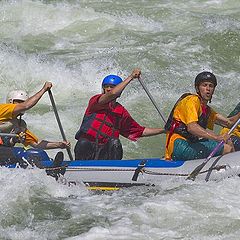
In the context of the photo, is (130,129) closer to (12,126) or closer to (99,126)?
(99,126)

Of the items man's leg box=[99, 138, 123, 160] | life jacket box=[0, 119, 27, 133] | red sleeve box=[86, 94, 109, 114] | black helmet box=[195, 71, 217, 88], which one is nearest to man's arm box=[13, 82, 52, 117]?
life jacket box=[0, 119, 27, 133]

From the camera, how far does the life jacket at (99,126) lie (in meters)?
7.84

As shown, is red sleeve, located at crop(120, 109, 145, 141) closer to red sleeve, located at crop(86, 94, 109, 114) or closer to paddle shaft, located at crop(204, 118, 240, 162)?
red sleeve, located at crop(86, 94, 109, 114)

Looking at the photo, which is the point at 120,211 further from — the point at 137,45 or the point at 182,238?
the point at 137,45

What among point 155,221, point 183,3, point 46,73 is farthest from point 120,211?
point 183,3

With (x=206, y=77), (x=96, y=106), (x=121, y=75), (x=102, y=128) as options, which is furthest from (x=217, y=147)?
(x=121, y=75)

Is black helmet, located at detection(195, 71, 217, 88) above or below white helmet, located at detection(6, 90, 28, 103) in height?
above

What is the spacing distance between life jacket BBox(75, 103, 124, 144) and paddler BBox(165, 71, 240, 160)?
0.66 meters

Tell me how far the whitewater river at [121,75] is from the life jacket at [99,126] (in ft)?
2.14

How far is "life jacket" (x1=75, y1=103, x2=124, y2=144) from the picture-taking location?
7.84 metres

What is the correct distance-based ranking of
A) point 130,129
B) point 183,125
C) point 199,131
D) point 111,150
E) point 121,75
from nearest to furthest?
1. point 199,131
2. point 183,125
3. point 111,150
4. point 130,129
5. point 121,75

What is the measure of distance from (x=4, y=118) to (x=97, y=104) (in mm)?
985

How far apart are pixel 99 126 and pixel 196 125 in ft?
3.83

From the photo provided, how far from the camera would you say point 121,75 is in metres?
13.1
